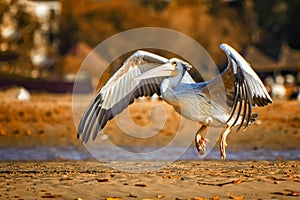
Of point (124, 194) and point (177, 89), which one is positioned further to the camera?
point (177, 89)

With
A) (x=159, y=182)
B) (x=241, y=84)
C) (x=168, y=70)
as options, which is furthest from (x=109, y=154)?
(x=241, y=84)

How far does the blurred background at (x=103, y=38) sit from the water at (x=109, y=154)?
7.20 meters

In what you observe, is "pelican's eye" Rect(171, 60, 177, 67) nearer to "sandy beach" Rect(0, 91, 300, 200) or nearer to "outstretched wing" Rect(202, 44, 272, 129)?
"outstretched wing" Rect(202, 44, 272, 129)

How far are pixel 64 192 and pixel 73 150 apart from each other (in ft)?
29.9

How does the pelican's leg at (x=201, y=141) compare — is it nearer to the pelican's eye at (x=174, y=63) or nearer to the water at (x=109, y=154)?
the pelican's eye at (x=174, y=63)

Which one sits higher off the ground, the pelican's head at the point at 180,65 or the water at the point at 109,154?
the pelican's head at the point at 180,65

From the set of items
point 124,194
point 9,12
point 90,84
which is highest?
point 9,12

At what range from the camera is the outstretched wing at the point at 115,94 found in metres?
11.8

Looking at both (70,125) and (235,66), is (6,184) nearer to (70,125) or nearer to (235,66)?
(235,66)

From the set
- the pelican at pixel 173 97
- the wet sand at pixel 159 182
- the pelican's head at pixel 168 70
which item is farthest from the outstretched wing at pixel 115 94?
the wet sand at pixel 159 182

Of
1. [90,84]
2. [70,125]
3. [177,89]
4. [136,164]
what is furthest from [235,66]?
[90,84]

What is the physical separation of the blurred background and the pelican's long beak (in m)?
14.4

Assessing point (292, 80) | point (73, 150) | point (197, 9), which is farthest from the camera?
point (197, 9)

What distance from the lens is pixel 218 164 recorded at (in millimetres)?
12891
